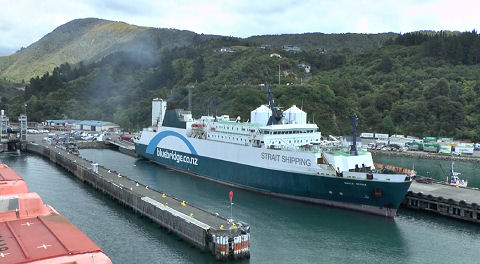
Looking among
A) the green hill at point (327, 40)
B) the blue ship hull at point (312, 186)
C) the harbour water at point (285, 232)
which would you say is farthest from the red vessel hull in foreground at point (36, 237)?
the green hill at point (327, 40)

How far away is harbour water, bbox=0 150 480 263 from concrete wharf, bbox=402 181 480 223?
2.02 ft

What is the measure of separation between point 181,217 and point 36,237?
8157 millimetres

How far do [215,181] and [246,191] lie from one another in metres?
3.57

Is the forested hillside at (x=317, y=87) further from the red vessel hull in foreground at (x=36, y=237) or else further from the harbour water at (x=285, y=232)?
the red vessel hull in foreground at (x=36, y=237)

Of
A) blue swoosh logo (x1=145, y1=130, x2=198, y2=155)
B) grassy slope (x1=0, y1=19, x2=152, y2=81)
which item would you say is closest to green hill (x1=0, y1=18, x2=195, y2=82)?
grassy slope (x1=0, y1=19, x2=152, y2=81)

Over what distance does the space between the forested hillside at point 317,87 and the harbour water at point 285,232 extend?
1761 centimetres

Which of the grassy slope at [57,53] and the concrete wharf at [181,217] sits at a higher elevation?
the grassy slope at [57,53]

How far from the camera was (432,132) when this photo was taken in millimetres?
52750

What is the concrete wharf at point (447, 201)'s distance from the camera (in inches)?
838

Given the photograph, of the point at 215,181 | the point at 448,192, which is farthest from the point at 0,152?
the point at 448,192

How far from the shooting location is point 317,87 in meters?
62.2

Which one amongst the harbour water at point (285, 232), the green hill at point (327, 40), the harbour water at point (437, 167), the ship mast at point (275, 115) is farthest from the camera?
the green hill at point (327, 40)

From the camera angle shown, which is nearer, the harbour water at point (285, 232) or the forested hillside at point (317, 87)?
the harbour water at point (285, 232)

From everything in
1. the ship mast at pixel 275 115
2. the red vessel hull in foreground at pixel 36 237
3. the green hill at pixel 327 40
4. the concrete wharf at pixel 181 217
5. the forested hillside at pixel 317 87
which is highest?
the green hill at pixel 327 40
